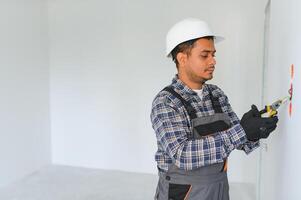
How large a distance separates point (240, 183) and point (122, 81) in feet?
6.10

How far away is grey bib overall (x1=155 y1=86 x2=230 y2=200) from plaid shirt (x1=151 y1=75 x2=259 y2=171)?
3 cm

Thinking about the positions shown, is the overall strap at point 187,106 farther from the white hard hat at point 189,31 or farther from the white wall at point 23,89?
the white wall at point 23,89

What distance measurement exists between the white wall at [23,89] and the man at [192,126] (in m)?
2.79

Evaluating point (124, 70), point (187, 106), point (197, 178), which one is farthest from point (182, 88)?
point (124, 70)

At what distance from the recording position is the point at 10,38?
3.71 m

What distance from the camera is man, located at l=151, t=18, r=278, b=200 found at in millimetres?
1209

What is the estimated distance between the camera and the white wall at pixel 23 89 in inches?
145

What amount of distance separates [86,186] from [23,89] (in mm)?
1397

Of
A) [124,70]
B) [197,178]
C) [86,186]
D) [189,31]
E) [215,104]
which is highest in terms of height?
[189,31]

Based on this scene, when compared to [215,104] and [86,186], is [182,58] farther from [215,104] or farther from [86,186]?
[86,186]

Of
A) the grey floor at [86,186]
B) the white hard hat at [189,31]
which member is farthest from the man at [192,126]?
the grey floor at [86,186]

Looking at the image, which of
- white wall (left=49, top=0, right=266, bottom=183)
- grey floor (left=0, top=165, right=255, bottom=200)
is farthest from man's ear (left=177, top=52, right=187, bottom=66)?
white wall (left=49, top=0, right=266, bottom=183)

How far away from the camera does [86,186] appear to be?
3.68 m

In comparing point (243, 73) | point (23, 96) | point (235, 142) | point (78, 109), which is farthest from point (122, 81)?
point (235, 142)
